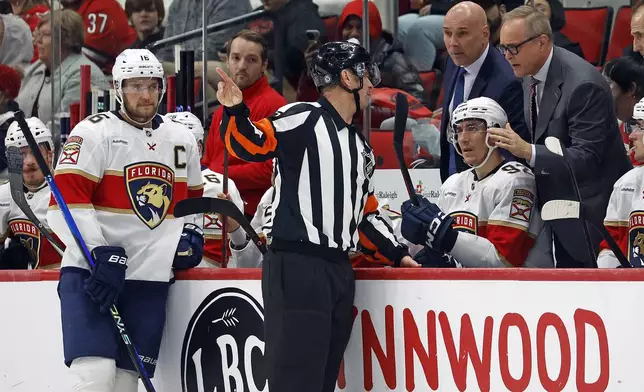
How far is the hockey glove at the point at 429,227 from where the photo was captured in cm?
353

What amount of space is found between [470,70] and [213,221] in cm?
117

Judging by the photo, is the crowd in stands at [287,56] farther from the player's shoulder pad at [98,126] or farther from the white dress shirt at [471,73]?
the player's shoulder pad at [98,126]

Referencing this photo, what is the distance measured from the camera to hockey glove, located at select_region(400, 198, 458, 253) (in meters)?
3.53

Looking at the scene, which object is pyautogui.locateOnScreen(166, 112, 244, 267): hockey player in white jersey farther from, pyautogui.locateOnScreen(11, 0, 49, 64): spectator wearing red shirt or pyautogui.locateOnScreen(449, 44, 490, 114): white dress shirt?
pyautogui.locateOnScreen(11, 0, 49, 64): spectator wearing red shirt

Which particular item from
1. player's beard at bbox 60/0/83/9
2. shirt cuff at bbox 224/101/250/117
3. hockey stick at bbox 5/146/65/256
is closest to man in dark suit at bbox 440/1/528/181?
shirt cuff at bbox 224/101/250/117

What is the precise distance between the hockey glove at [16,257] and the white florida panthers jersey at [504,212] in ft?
5.85

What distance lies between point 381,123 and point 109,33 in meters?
1.54

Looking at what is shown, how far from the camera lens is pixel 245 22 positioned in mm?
5129

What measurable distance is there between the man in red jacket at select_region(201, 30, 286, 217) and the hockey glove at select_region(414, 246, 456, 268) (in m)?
1.11

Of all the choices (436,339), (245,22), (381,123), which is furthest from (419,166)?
(436,339)

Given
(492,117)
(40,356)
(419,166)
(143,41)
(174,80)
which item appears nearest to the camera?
(492,117)

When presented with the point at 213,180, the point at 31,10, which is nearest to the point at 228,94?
the point at 213,180

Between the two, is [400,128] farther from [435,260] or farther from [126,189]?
[126,189]

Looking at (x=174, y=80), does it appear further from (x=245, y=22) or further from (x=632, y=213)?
(x=632, y=213)
